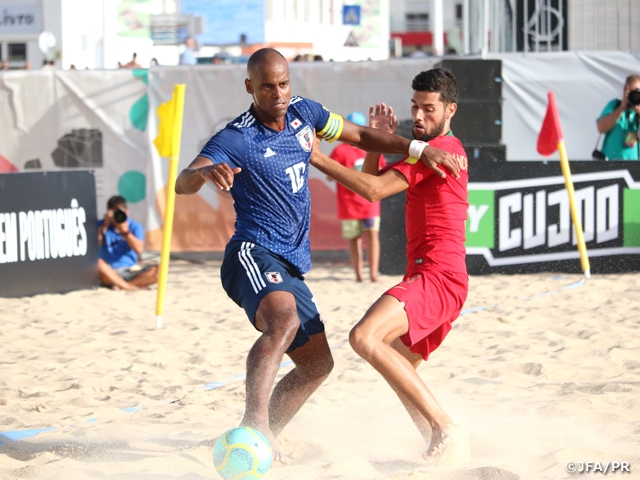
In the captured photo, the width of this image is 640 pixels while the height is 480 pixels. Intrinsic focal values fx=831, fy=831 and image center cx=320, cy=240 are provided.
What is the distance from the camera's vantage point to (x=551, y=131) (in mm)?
8438

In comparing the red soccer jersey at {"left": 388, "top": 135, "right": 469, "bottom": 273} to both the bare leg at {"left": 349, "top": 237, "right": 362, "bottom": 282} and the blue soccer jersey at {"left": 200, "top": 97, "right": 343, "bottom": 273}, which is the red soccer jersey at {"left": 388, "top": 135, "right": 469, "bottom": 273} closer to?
the blue soccer jersey at {"left": 200, "top": 97, "right": 343, "bottom": 273}

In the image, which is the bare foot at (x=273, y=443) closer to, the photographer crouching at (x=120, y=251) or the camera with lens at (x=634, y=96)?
the photographer crouching at (x=120, y=251)

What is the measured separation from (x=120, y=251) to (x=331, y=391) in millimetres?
4704

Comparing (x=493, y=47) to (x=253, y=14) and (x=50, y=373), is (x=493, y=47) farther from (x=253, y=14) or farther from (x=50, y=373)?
(x=253, y=14)

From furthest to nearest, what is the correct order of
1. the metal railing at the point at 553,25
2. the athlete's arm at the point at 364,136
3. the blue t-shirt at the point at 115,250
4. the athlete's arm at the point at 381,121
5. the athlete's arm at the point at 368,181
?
the metal railing at the point at 553,25, the blue t-shirt at the point at 115,250, the athlete's arm at the point at 381,121, the athlete's arm at the point at 364,136, the athlete's arm at the point at 368,181

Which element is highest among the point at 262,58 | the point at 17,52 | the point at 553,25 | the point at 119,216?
the point at 17,52

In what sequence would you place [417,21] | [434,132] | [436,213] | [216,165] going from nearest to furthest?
[216,165]
[436,213]
[434,132]
[417,21]

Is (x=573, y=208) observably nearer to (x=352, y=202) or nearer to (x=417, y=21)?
(x=352, y=202)

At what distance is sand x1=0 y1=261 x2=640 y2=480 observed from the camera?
3688mm

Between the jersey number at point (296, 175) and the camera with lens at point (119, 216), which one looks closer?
the jersey number at point (296, 175)

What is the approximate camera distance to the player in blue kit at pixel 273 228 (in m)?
3.43

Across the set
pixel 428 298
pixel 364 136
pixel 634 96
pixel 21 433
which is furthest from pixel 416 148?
pixel 634 96

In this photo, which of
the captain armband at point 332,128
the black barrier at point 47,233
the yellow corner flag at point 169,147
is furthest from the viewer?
the black barrier at point 47,233

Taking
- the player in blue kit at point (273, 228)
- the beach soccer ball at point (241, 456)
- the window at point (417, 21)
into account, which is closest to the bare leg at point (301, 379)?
the player in blue kit at point (273, 228)
